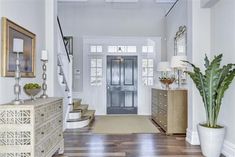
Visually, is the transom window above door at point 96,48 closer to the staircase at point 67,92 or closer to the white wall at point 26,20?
the staircase at point 67,92

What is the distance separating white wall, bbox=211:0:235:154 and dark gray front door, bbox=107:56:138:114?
164 inches

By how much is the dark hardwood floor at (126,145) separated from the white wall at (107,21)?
11.7ft

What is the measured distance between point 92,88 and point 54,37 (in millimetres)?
3981

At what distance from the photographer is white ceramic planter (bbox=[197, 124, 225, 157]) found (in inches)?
137

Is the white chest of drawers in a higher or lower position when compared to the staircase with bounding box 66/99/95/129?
higher

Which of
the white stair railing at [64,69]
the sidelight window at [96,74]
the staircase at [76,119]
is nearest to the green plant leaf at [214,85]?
the white stair railing at [64,69]

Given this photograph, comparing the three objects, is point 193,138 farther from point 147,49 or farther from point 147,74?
point 147,49

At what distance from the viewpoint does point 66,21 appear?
8133mm

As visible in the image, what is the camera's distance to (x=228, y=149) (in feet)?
11.8

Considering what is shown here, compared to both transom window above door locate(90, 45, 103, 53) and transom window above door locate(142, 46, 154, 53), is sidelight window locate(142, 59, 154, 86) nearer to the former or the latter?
transom window above door locate(142, 46, 154, 53)

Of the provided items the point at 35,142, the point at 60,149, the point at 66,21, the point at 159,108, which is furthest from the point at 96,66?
the point at 35,142

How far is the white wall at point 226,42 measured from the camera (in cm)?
357

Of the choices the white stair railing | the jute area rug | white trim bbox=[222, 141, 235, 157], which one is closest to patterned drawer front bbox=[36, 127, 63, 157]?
the white stair railing

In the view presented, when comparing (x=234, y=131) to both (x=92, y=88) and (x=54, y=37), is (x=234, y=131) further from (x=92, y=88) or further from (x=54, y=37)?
(x=92, y=88)
